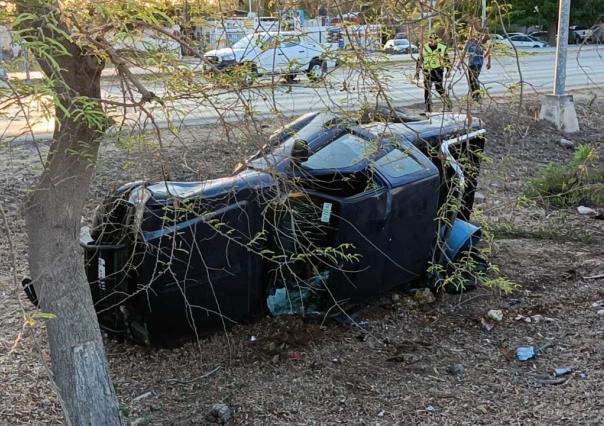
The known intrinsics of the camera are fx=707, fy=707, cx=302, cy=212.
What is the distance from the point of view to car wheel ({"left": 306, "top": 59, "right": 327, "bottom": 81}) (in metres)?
3.27

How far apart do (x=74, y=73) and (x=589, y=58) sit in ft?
99.8

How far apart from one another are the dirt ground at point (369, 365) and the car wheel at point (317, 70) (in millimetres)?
469

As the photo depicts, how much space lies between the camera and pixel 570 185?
8844 millimetres

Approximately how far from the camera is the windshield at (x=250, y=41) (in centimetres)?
305

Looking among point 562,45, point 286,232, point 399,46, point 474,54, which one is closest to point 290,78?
point 399,46

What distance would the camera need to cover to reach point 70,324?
3516mm

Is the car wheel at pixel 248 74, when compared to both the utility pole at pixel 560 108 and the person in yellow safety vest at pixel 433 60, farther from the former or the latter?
the utility pole at pixel 560 108

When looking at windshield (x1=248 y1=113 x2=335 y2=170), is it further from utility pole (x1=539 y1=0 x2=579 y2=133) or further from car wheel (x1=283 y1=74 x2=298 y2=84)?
utility pole (x1=539 y1=0 x2=579 y2=133)

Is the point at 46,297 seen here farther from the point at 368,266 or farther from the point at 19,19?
the point at 368,266

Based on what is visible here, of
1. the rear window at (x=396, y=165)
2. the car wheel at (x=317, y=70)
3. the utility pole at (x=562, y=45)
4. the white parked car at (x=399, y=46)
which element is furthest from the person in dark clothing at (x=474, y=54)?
the utility pole at (x=562, y=45)

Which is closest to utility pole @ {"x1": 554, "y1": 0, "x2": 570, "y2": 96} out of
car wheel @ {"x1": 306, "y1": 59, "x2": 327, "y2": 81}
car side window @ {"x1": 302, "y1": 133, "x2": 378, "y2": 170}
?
car side window @ {"x1": 302, "y1": 133, "x2": 378, "y2": 170}

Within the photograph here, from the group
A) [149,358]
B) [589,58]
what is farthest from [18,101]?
[589,58]

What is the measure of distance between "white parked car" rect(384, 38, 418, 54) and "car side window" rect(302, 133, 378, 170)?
1.13 meters

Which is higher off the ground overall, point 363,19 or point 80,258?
point 363,19
